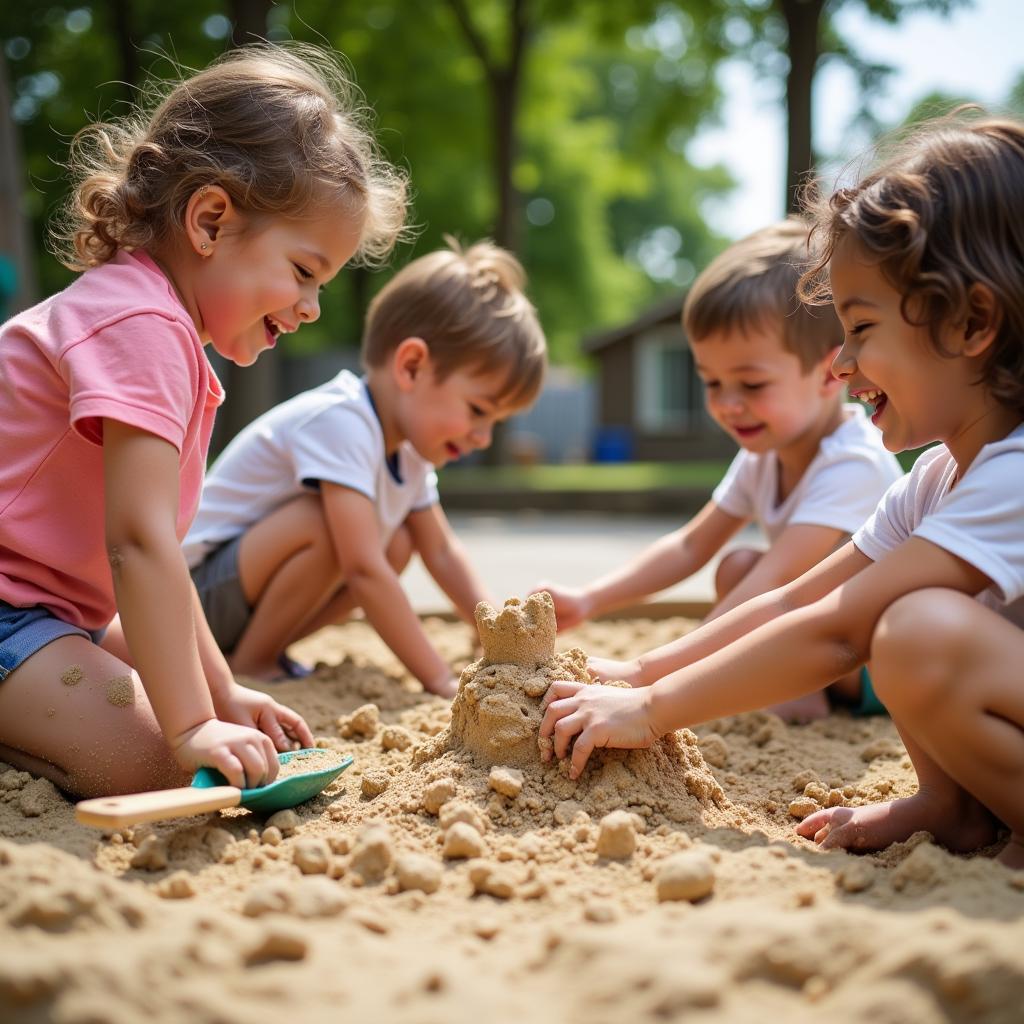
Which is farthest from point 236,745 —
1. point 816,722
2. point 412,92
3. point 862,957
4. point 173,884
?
point 412,92

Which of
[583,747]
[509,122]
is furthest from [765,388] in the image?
[509,122]

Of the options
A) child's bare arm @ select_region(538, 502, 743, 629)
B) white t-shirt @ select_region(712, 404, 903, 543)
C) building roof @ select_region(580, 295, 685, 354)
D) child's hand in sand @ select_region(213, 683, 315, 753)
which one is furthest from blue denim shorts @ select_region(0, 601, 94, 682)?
building roof @ select_region(580, 295, 685, 354)

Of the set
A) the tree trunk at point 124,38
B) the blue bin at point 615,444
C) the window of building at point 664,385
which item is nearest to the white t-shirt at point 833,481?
the tree trunk at point 124,38

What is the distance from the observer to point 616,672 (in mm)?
2031

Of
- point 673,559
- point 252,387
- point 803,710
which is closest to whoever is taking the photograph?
point 803,710

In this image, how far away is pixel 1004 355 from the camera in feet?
5.56

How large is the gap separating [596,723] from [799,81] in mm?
10037

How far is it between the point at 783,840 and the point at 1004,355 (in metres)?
0.83

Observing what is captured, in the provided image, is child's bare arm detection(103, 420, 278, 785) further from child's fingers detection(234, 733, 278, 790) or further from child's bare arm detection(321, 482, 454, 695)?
child's bare arm detection(321, 482, 454, 695)

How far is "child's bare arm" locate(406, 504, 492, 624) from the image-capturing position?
3.55 metres

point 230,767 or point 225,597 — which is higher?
point 230,767

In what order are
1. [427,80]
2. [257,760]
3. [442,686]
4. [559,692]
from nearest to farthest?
[257,760], [559,692], [442,686], [427,80]

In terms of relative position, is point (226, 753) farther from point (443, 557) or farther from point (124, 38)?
point (124, 38)

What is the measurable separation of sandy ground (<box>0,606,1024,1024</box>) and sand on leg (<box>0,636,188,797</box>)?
0.06 metres
